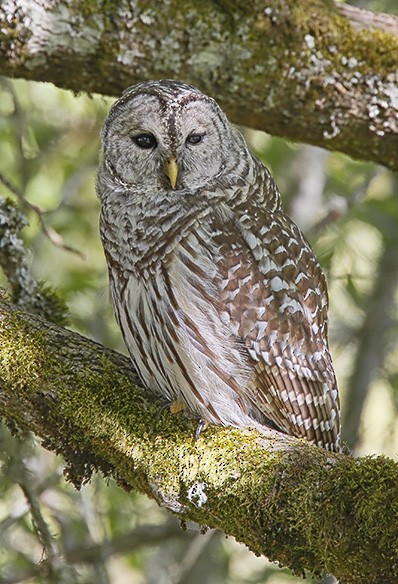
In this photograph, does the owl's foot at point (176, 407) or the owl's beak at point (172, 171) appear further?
the owl's beak at point (172, 171)

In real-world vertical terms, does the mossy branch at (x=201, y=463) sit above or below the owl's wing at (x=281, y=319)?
below

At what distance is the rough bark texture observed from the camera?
3.85 meters

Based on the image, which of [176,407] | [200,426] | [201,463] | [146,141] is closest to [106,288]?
[146,141]

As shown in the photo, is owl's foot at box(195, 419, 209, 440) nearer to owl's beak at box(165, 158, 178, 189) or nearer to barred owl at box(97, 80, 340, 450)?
barred owl at box(97, 80, 340, 450)

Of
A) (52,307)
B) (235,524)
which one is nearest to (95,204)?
(52,307)

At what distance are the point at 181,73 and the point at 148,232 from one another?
0.75 m

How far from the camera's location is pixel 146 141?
391 cm

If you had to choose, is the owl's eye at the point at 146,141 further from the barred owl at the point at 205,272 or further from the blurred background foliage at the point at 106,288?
the blurred background foliage at the point at 106,288

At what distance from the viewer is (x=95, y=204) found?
6.62 metres

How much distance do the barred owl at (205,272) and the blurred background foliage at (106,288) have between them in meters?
0.97

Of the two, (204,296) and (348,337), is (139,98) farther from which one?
(348,337)

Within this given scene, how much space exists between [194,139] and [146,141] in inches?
7.9

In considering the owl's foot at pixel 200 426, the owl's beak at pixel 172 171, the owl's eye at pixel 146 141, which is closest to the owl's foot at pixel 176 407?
the owl's foot at pixel 200 426

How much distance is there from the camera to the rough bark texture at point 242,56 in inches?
152
